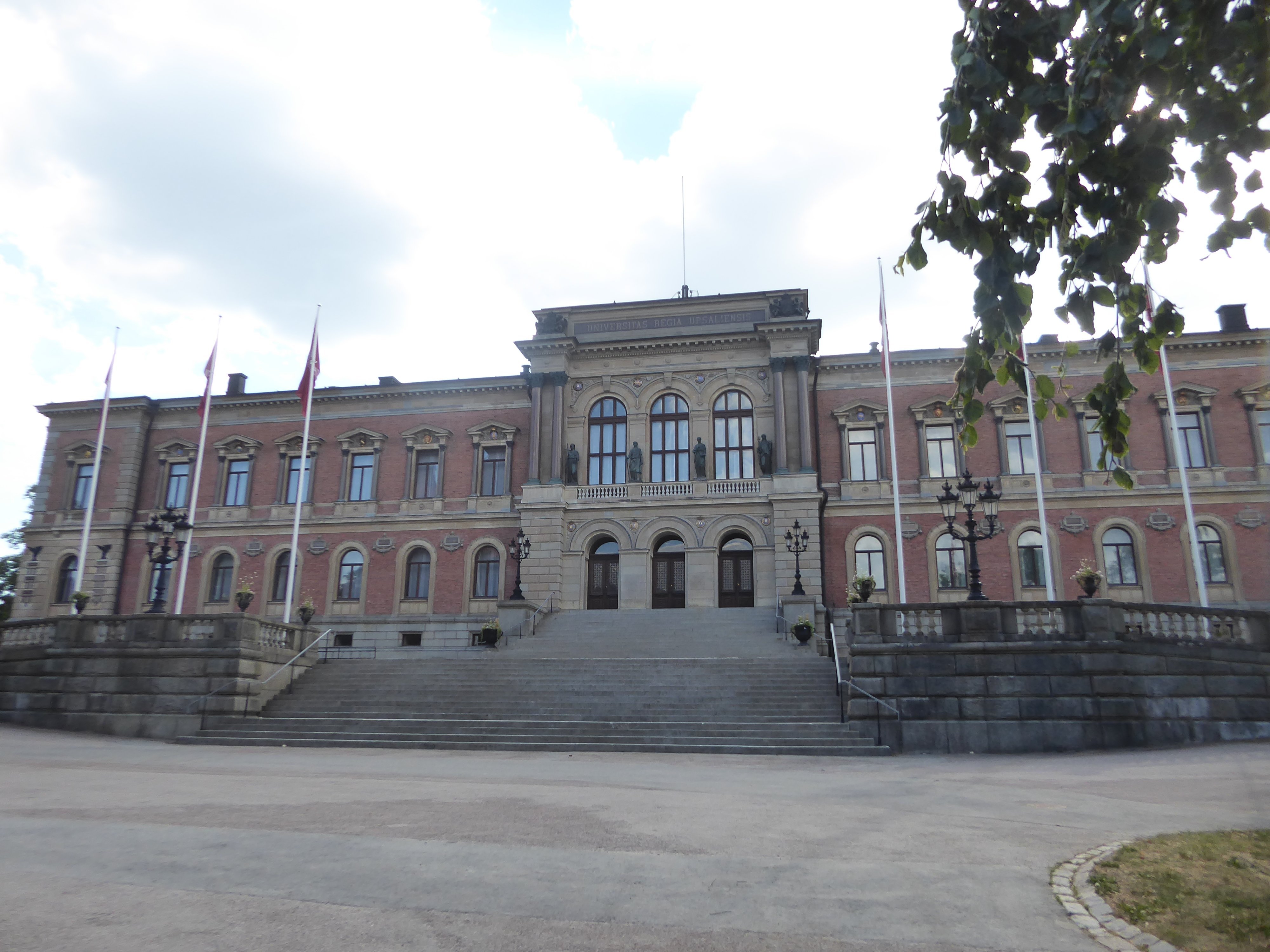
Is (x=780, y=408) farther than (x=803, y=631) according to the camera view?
Yes

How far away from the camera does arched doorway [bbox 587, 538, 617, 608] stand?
38188 millimetres

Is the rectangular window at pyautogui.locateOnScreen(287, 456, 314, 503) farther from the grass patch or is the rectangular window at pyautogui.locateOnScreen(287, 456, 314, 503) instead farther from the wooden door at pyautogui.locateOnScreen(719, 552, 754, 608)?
the grass patch

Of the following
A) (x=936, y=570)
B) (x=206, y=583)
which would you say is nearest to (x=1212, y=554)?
(x=936, y=570)

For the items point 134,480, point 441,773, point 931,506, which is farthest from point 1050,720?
point 134,480

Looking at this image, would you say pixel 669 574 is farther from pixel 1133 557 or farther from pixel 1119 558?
pixel 1133 557

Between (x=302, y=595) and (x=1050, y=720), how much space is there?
33.0m

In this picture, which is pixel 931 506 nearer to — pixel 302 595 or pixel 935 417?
pixel 935 417

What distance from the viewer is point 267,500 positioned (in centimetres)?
4272

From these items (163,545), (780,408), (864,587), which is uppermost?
(780,408)

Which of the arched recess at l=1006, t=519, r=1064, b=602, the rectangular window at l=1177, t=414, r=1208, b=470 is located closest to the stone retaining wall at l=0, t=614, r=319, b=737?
the arched recess at l=1006, t=519, r=1064, b=602

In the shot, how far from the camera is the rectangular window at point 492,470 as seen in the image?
135ft

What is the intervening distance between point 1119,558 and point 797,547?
1397 cm

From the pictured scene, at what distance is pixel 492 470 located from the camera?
41344 mm

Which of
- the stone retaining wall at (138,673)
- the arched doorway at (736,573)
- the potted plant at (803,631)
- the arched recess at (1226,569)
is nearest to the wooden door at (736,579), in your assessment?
the arched doorway at (736,573)
